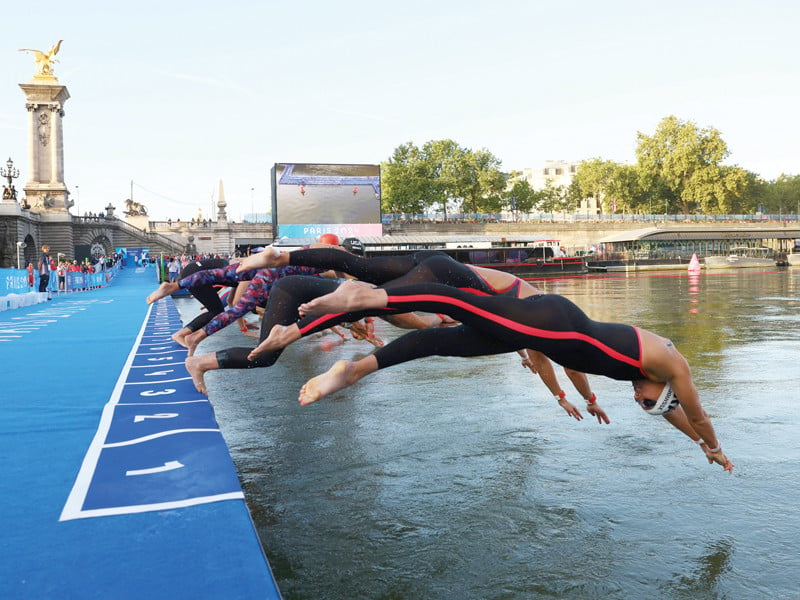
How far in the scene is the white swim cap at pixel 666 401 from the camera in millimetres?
3885

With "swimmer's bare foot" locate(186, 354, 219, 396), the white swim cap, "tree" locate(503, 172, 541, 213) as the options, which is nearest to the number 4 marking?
"swimmer's bare foot" locate(186, 354, 219, 396)

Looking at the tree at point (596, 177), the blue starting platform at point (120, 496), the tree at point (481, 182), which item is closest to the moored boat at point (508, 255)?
the tree at point (481, 182)

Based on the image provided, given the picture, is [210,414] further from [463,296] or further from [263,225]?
[263,225]

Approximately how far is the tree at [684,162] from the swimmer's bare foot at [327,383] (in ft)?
299

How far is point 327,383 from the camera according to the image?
3832mm

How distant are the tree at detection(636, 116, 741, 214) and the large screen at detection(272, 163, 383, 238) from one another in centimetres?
4829

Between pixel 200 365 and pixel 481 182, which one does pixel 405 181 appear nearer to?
pixel 481 182

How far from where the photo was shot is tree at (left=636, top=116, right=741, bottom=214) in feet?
286

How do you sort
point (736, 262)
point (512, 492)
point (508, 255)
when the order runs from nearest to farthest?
point (512, 492)
point (508, 255)
point (736, 262)

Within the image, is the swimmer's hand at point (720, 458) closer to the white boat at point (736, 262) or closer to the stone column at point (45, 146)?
the white boat at point (736, 262)

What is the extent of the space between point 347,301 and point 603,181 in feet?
309

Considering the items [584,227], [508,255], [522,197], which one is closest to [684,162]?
[584,227]

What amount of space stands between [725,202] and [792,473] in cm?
9135

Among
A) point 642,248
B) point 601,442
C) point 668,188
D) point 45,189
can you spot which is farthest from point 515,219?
point 601,442
